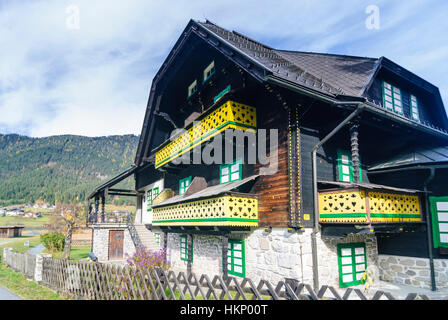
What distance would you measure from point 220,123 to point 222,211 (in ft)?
10.8

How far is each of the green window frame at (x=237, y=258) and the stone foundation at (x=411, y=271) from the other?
5.29 m

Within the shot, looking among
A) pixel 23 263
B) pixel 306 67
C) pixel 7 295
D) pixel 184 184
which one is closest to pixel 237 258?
pixel 184 184

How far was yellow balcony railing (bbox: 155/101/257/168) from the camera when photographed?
11305 mm

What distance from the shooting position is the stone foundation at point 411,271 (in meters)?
10.4

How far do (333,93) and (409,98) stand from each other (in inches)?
289

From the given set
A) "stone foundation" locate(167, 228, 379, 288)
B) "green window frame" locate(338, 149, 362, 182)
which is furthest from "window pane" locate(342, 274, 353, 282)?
"green window frame" locate(338, 149, 362, 182)

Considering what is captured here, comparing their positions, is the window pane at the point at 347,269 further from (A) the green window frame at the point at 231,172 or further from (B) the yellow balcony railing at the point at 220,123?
(B) the yellow balcony railing at the point at 220,123

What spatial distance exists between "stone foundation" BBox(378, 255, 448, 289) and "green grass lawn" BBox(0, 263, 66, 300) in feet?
37.2

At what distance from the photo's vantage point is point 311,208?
10164 mm

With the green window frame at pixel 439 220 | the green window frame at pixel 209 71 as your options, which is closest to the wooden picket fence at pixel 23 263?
the green window frame at pixel 209 71

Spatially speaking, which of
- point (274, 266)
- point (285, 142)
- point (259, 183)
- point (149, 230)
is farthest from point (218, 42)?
point (149, 230)

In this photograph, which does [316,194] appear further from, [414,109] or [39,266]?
[39,266]

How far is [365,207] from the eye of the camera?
895 cm
